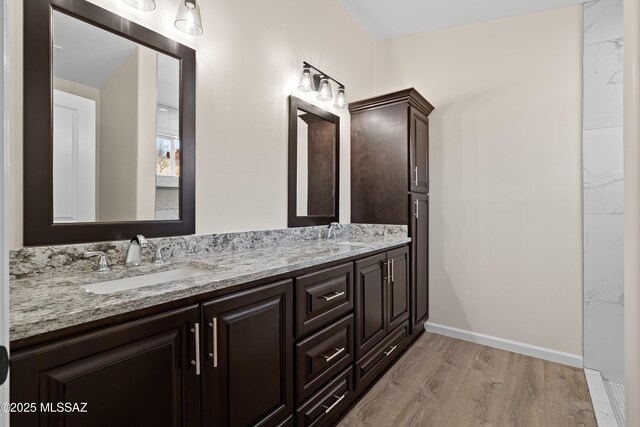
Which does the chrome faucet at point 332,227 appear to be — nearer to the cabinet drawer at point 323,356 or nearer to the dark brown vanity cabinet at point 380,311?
the dark brown vanity cabinet at point 380,311

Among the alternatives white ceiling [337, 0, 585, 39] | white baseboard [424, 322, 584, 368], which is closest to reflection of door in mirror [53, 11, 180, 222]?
white ceiling [337, 0, 585, 39]

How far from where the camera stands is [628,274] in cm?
81

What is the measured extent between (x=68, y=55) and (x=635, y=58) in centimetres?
174

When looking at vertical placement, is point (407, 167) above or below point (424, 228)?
above

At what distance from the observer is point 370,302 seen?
6.89ft

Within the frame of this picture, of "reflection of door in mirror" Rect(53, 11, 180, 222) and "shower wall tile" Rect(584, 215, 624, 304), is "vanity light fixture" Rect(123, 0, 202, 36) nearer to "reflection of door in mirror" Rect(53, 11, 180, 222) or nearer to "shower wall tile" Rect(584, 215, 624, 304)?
"reflection of door in mirror" Rect(53, 11, 180, 222)

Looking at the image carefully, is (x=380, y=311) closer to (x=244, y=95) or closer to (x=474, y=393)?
(x=474, y=393)

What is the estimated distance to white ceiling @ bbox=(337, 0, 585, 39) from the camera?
2.68 meters

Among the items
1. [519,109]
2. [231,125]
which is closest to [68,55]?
[231,125]

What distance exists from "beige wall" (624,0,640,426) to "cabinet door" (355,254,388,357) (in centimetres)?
126

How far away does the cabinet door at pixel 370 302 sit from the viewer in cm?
196

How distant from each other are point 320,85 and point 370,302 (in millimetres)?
1660

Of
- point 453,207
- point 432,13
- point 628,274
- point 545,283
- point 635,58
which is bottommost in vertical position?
point 545,283

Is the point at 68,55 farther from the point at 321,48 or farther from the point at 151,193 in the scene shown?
the point at 321,48
